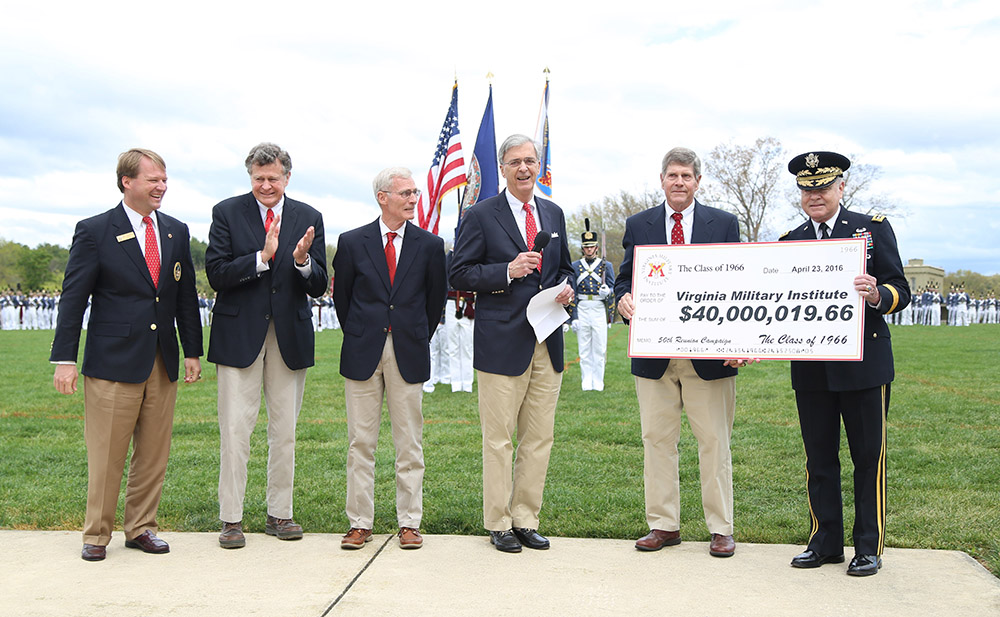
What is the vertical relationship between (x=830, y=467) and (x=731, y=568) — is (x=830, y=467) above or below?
above

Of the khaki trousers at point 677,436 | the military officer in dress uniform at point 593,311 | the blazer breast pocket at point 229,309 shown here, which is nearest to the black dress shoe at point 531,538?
the khaki trousers at point 677,436

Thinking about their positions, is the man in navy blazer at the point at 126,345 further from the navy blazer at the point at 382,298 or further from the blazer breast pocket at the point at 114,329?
the navy blazer at the point at 382,298

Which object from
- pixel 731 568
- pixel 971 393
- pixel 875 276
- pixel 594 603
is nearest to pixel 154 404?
pixel 594 603

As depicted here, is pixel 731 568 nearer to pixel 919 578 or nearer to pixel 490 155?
pixel 919 578

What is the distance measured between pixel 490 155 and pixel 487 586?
10016 mm

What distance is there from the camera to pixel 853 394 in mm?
4637

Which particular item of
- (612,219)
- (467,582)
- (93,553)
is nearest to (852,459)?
(467,582)

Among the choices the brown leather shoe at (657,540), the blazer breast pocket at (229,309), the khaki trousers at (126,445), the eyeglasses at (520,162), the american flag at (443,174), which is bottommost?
the brown leather shoe at (657,540)

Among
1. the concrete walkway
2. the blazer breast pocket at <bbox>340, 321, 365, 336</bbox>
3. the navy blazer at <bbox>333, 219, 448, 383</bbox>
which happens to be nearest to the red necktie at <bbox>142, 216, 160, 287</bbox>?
the navy blazer at <bbox>333, 219, 448, 383</bbox>

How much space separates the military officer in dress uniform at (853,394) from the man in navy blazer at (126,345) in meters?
3.88

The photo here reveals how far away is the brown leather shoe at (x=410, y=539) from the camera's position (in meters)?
4.97

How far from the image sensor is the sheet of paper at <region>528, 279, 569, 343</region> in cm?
507

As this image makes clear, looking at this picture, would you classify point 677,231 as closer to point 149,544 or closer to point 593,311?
point 149,544

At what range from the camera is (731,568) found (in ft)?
15.0
